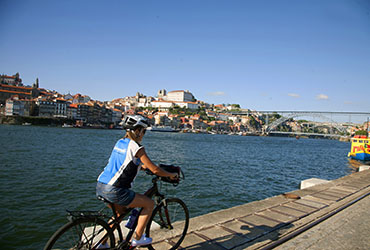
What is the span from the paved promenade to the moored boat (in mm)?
34771

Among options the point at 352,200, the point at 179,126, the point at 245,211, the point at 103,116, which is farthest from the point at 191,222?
the point at 179,126

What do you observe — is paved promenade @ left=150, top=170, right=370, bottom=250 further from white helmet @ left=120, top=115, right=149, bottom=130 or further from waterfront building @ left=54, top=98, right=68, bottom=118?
waterfront building @ left=54, top=98, right=68, bottom=118

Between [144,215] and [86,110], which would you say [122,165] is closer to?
[144,215]

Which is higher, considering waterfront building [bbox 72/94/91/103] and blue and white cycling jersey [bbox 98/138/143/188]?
waterfront building [bbox 72/94/91/103]

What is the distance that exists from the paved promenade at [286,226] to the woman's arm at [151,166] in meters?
1.22

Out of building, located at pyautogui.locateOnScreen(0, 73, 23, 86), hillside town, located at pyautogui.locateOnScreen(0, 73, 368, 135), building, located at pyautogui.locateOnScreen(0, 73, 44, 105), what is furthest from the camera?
building, located at pyautogui.locateOnScreen(0, 73, 23, 86)

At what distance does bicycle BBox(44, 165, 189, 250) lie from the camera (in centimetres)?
279

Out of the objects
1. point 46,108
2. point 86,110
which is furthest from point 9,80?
point 86,110

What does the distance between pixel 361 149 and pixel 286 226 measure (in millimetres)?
38801

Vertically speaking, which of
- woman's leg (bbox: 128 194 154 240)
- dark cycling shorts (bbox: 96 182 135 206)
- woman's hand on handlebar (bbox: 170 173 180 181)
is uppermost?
woman's hand on handlebar (bbox: 170 173 180 181)

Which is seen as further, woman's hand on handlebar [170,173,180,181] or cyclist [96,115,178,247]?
woman's hand on handlebar [170,173,180,181]

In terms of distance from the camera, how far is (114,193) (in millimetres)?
2947

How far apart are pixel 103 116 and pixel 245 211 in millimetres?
137008

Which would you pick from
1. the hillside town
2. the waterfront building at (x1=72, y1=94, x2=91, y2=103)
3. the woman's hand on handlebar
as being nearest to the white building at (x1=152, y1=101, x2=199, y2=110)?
the hillside town
